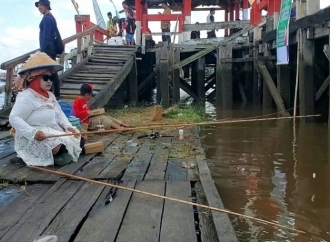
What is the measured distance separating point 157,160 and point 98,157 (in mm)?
743

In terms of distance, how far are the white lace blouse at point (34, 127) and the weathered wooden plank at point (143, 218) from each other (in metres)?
1.28

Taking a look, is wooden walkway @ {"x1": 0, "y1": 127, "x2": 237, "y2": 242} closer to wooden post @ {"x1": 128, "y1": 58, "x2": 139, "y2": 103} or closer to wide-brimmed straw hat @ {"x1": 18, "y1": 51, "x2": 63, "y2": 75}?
wide-brimmed straw hat @ {"x1": 18, "y1": 51, "x2": 63, "y2": 75}

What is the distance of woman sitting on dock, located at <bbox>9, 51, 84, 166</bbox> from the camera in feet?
14.4

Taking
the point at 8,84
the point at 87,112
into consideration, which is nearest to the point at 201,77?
the point at 8,84

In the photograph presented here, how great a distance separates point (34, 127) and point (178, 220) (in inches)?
87.9

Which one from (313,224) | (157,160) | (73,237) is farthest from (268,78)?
(73,237)

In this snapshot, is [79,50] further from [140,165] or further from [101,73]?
[140,165]

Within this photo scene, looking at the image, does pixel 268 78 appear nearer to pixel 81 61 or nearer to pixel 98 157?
pixel 81 61

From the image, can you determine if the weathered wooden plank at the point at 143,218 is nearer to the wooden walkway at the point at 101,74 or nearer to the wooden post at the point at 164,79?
the wooden walkway at the point at 101,74

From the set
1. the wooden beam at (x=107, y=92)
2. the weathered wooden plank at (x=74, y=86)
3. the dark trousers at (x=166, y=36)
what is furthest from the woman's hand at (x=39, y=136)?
the dark trousers at (x=166, y=36)

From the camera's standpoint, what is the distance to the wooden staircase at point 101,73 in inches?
351

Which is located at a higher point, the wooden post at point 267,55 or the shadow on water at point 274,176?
the wooden post at point 267,55

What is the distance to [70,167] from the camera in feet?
14.8

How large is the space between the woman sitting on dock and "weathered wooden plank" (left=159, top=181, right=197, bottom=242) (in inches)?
59.9
